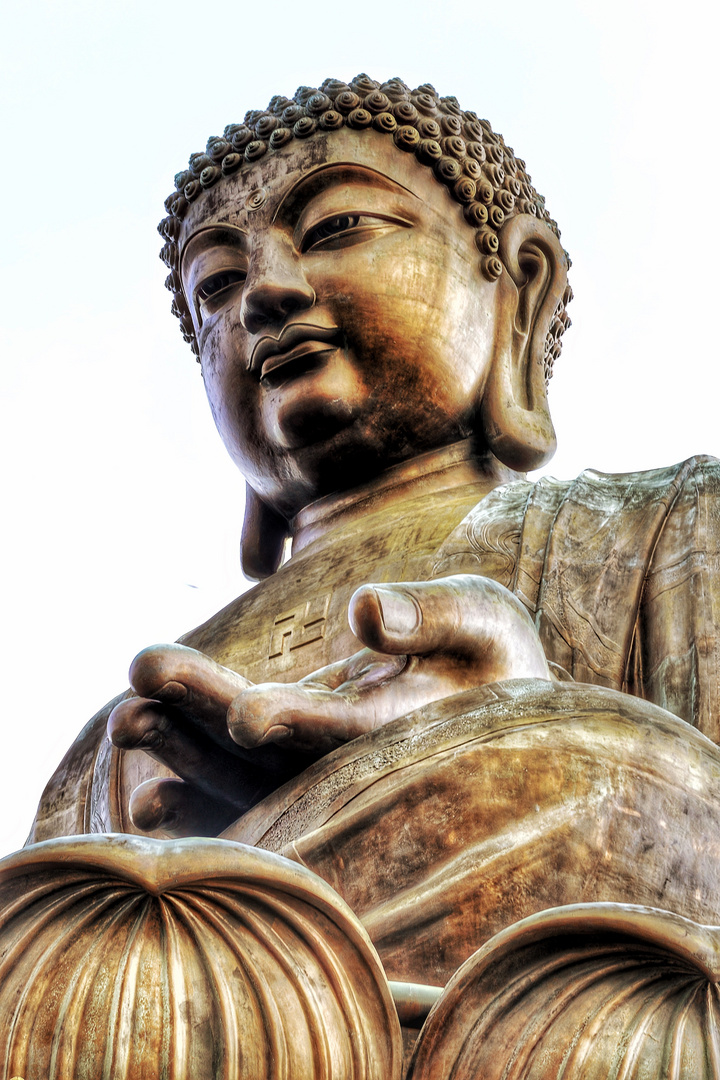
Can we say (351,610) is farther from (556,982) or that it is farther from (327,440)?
(327,440)

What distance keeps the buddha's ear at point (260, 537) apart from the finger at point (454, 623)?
219 cm

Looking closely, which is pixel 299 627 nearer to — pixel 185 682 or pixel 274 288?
pixel 274 288

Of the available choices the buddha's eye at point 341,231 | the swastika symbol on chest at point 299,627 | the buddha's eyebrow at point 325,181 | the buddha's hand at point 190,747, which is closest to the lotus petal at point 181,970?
the buddha's hand at point 190,747

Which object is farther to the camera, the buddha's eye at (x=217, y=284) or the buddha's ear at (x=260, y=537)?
the buddha's ear at (x=260, y=537)

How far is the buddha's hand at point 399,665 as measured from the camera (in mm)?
3217

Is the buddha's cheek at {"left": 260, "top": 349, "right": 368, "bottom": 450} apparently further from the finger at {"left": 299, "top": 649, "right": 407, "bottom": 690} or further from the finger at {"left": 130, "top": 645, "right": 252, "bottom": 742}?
the finger at {"left": 130, "top": 645, "right": 252, "bottom": 742}

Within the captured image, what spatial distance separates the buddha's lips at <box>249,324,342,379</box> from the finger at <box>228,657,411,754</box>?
162cm

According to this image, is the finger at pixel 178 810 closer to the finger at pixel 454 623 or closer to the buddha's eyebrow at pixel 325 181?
the finger at pixel 454 623

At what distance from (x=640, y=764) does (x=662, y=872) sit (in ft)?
0.62

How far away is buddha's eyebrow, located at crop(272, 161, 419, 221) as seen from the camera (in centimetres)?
523

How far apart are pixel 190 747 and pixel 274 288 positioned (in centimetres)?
182

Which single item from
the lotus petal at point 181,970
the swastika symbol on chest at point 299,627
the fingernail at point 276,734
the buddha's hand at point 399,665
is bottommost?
the lotus petal at point 181,970

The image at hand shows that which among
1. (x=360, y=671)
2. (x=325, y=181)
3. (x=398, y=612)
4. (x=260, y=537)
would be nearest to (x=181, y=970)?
(x=398, y=612)

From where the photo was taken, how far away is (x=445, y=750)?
10.3 feet
